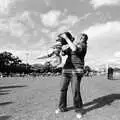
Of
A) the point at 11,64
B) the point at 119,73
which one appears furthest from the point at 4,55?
the point at 119,73

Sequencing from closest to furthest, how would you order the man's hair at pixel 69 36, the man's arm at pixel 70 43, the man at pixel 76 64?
the man's arm at pixel 70 43 → the man at pixel 76 64 → the man's hair at pixel 69 36

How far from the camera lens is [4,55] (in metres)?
133

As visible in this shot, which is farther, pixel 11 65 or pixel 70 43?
pixel 11 65

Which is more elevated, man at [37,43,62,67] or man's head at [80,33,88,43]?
man's head at [80,33,88,43]

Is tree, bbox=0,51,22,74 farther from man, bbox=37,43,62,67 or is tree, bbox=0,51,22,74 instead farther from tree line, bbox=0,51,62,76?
man, bbox=37,43,62,67

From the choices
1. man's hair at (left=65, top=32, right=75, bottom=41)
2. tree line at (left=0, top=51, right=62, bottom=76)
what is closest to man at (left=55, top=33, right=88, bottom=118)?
man's hair at (left=65, top=32, right=75, bottom=41)

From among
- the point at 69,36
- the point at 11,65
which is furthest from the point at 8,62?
the point at 69,36

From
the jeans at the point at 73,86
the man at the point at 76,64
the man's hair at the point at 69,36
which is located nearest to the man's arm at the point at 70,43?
the man at the point at 76,64

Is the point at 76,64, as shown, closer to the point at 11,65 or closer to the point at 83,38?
the point at 83,38

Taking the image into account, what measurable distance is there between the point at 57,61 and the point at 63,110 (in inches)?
46.5

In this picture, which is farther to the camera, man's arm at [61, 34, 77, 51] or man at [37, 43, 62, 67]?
man at [37, 43, 62, 67]

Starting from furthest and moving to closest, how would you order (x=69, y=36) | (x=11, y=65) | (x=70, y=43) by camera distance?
(x=11, y=65), (x=69, y=36), (x=70, y=43)

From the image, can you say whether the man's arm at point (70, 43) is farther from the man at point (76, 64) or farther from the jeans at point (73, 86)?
the jeans at point (73, 86)

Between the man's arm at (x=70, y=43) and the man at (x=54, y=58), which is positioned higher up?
the man's arm at (x=70, y=43)
